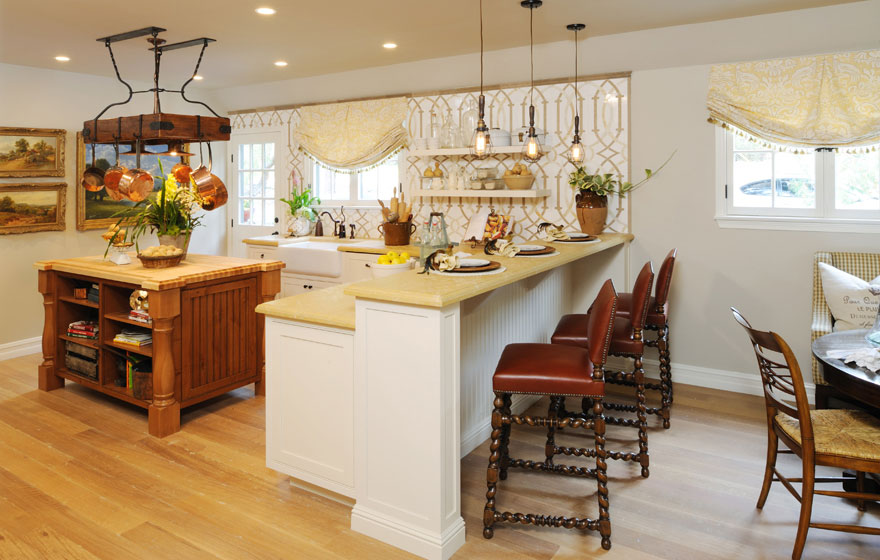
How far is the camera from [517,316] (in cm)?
373

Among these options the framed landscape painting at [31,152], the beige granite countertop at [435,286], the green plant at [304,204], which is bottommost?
the beige granite countertop at [435,286]

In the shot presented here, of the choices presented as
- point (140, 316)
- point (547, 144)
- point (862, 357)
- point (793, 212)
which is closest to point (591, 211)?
point (547, 144)

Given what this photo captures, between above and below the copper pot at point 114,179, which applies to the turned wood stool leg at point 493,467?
below

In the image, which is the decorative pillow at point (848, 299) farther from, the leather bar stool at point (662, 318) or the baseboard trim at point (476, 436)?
the baseboard trim at point (476, 436)

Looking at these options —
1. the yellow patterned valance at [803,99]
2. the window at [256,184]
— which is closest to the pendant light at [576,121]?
the yellow patterned valance at [803,99]

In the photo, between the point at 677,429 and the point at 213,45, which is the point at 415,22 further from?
the point at 677,429

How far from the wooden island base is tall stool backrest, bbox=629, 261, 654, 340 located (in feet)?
7.69

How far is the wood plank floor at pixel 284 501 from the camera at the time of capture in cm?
246

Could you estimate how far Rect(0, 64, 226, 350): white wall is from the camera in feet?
17.4

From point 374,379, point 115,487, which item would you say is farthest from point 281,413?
point 115,487

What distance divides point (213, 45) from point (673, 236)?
12.2 ft

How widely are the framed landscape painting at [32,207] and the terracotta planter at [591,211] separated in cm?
452

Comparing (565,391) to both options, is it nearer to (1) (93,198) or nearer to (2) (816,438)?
(2) (816,438)

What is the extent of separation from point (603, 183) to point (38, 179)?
4.81m
